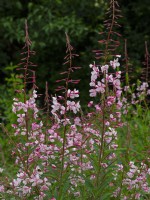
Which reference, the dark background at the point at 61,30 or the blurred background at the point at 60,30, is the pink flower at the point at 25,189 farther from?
the dark background at the point at 61,30

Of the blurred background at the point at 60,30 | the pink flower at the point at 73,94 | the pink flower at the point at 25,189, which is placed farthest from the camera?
the blurred background at the point at 60,30

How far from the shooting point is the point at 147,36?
8.72 metres

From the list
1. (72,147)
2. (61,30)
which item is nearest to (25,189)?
(72,147)

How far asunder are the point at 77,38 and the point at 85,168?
5.33m

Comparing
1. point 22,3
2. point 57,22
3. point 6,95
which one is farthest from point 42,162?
point 22,3

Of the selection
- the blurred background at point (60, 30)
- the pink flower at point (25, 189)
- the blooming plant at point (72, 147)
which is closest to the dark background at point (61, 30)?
the blurred background at point (60, 30)

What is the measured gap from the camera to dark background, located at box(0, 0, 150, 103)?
809 centimetres

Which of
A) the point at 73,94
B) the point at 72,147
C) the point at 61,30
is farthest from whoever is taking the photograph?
the point at 61,30

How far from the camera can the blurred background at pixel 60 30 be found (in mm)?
8078

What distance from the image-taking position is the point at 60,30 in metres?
8.09

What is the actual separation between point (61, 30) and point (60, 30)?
17 mm

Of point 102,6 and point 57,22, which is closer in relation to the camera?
point 57,22

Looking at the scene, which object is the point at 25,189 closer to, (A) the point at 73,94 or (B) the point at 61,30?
(A) the point at 73,94

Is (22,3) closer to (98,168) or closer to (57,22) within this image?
(57,22)
